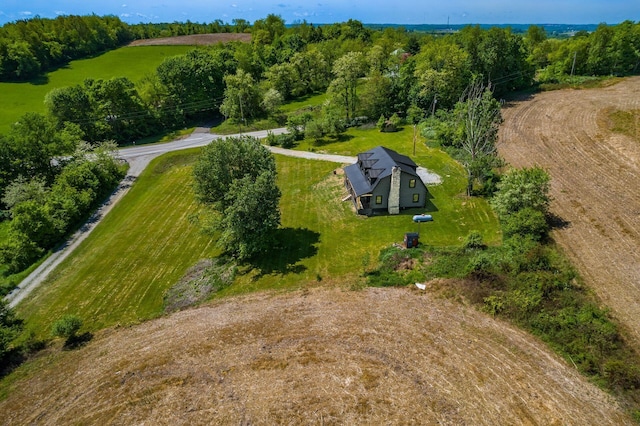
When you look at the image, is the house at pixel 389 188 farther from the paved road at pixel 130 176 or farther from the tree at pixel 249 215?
the tree at pixel 249 215

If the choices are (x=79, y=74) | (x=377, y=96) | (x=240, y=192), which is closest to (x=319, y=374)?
(x=240, y=192)

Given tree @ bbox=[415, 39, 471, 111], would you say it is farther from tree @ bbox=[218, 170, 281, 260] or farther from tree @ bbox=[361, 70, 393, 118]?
tree @ bbox=[218, 170, 281, 260]

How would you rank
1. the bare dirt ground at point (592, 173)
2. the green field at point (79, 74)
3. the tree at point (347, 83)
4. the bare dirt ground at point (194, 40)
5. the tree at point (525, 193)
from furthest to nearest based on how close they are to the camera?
the bare dirt ground at point (194, 40), the green field at point (79, 74), the tree at point (347, 83), the tree at point (525, 193), the bare dirt ground at point (592, 173)

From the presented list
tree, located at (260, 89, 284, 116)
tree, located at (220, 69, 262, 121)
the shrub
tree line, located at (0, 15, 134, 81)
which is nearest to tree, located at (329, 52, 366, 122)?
tree, located at (260, 89, 284, 116)

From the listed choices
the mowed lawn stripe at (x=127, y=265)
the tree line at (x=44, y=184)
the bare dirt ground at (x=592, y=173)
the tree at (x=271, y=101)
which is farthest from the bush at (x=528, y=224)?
the tree at (x=271, y=101)

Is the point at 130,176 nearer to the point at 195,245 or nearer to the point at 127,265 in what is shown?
the point at 127,265
